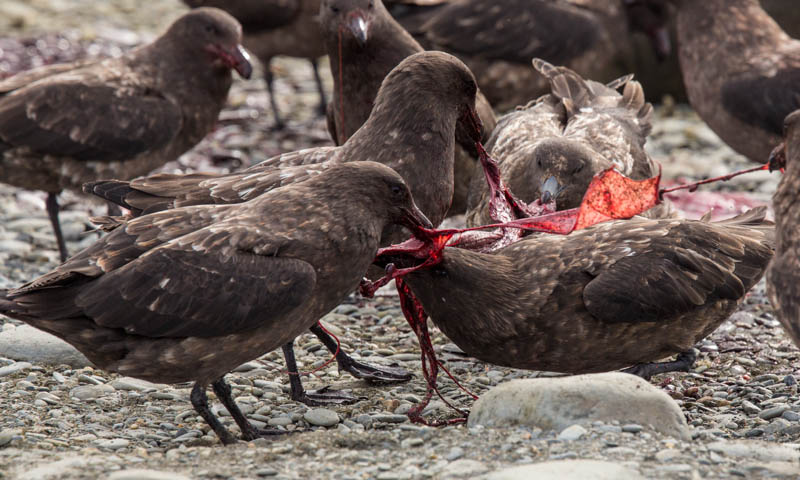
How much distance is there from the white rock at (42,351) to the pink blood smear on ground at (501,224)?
1712mm

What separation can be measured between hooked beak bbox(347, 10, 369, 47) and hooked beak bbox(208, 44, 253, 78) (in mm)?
1486

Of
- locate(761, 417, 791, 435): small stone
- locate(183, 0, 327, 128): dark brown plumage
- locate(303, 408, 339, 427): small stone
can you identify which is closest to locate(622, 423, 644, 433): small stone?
locate(761, 417, 791, 435): small stone

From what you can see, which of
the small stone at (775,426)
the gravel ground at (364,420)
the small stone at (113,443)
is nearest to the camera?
the gravel ground at (364,420)

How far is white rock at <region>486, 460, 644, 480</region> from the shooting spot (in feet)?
12.8

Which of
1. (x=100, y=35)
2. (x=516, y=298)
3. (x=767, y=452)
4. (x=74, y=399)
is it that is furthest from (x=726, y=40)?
(x=100, y=35)

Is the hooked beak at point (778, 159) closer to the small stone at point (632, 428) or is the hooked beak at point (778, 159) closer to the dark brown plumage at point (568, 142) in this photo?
the dark brown plumage at point (568, 142)

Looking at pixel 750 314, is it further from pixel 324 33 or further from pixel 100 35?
pixel 100 35

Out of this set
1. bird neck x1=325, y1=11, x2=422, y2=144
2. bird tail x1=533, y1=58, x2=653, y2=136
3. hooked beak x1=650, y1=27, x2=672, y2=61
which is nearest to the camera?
bird neck x1=325, y1=11, x2=422, y2=144

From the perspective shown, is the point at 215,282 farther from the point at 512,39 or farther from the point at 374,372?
the point at 512,39

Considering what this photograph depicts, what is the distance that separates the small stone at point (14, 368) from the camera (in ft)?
18.6

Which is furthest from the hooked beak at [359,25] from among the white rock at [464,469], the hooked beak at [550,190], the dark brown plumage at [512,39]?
the white rock at [464,469]

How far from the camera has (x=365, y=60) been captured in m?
7.02

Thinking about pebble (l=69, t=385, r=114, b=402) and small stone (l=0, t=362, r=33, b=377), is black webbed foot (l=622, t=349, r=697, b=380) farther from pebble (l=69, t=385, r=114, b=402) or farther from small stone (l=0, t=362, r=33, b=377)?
small stone (l=0, t=362, r=33, b=377)

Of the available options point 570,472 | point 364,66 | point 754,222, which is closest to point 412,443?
point 570,472
